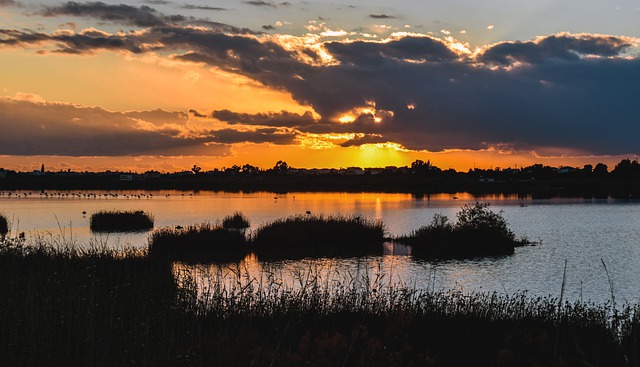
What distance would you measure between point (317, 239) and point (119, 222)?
24868 millimetres

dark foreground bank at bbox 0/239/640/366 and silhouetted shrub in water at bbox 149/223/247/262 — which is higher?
dark foreground bank at bbox 0/239/640/366

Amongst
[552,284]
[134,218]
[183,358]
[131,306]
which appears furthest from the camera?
[134,218]

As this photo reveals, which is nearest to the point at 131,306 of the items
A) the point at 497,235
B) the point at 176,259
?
the point at 176,259

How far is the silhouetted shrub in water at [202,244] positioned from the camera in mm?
39031

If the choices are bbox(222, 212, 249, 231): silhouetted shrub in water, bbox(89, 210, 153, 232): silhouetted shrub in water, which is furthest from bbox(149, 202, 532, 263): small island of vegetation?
bbox(89, 210, 153, 232): silhouetted shrub in water

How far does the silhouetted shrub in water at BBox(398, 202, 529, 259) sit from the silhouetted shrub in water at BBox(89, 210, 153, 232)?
91.2ft

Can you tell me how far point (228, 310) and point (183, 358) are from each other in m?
6.53

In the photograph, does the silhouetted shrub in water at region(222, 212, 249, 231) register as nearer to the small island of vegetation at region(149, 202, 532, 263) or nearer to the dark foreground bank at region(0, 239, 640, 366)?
the small island of vegetation at region(149, 202, 532, 263)

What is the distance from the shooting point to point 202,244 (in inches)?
1610

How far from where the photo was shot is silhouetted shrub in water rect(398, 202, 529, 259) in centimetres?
4266

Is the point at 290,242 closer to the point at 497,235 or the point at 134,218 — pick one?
the point at 497,235

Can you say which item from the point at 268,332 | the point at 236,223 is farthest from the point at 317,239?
the point at 268,332

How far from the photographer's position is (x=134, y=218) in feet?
200

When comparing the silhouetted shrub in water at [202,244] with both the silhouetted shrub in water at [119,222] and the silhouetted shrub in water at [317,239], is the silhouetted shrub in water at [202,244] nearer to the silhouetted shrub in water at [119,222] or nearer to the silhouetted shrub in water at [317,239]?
the silhouetted shrub in water at [317,239]
